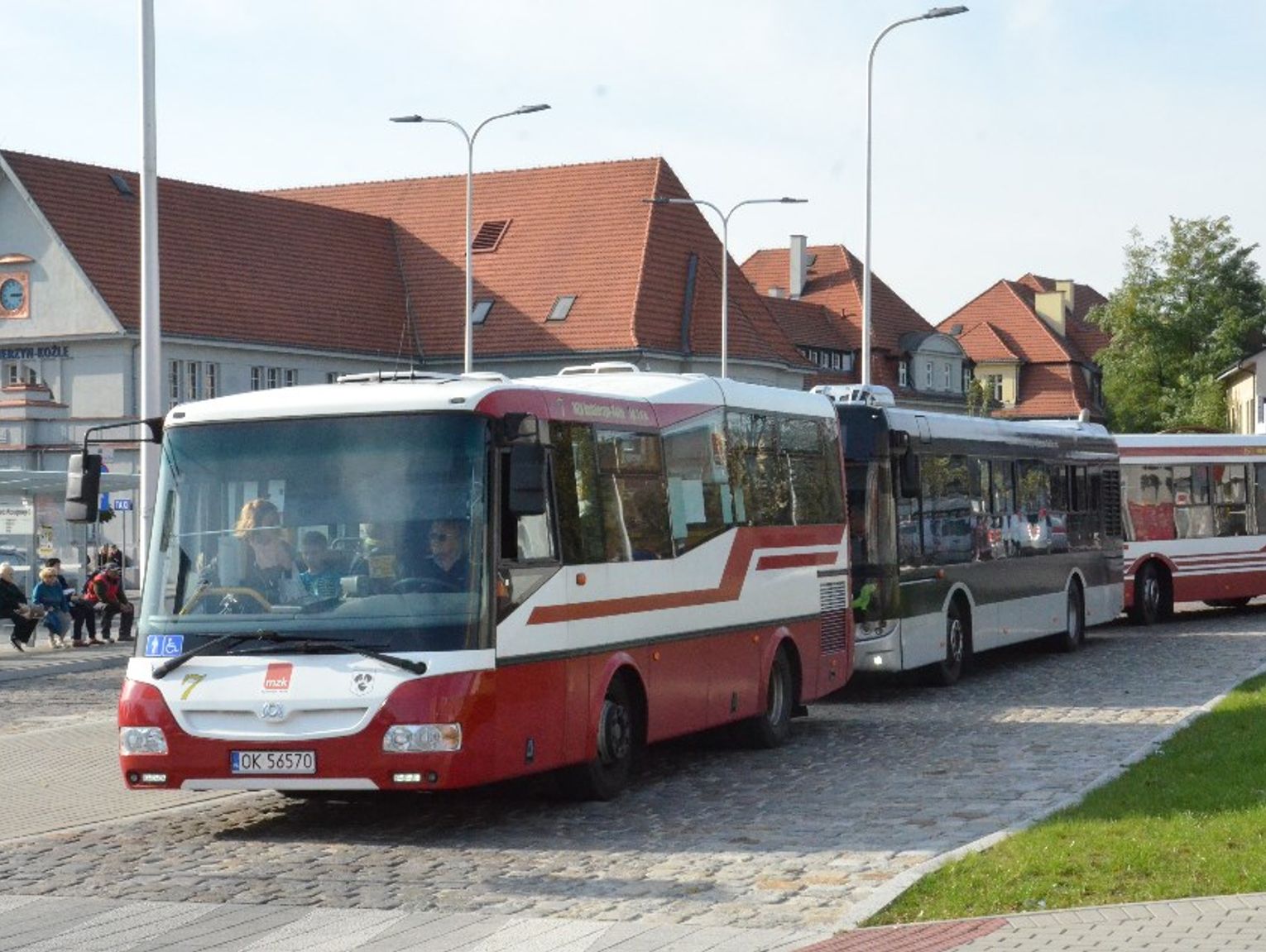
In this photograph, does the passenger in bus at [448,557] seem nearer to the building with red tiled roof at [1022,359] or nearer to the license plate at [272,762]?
the license plate at [272,762]

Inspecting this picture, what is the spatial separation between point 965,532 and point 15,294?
158 ft

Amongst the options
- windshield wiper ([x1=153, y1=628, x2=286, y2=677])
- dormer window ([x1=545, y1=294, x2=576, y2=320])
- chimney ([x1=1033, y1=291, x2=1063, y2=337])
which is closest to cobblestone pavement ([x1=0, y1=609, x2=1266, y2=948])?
windshield wiper ([x1=153, y1=628, x2=286, y2=677])

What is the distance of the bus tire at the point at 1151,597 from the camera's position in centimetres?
3562

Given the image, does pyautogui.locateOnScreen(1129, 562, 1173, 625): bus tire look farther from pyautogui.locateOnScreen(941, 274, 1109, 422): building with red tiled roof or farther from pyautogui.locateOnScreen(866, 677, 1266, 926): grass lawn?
pyautogui.locateOnScreen(941, 274, 1109, 422): building with red tiled roof

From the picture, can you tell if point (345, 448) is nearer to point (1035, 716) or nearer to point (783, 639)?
point (783, 639)

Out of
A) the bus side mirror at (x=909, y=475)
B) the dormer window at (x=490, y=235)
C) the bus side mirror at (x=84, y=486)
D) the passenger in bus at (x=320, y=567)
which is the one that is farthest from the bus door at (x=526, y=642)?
the dormer window at (x=490, y=235)

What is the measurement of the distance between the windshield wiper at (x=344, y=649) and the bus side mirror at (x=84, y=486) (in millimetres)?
2199

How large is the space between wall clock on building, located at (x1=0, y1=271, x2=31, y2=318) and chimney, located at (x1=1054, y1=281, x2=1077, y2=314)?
83583 mm

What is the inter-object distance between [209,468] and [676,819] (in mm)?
3540

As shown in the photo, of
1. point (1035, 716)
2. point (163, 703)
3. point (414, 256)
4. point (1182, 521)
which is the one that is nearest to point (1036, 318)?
point (414, 256)

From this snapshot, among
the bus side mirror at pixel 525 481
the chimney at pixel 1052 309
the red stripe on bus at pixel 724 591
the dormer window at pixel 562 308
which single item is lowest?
the red stripe on bus at pixel 724 591

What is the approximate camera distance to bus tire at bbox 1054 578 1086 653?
96.3ft

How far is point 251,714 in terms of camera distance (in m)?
13.2

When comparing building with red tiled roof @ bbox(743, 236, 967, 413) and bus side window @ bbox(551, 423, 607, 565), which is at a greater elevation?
→ building with red tiled roof @ bbox(743, 236, 967, 413)
